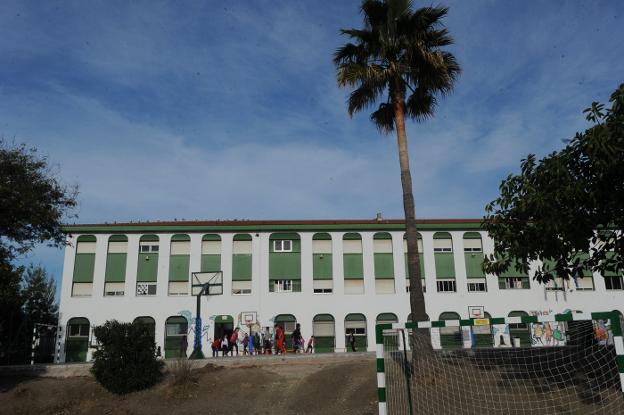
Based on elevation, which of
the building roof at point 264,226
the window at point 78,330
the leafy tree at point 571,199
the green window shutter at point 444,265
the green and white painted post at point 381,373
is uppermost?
the building roof at point 264,226

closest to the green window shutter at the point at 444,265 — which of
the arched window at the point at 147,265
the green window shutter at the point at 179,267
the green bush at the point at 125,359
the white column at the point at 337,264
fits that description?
the white column at the point at 337,264

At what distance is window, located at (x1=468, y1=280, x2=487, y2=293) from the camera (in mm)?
37031

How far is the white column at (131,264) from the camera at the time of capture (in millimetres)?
36125

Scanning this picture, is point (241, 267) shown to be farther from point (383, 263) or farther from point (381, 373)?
point (381, 373)

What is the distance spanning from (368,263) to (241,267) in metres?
8.62

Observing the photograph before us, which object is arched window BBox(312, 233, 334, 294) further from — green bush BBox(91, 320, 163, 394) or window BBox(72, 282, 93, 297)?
green bush BBox(91, 320, 163, 394)

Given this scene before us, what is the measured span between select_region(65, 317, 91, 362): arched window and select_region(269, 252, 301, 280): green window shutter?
12.5 meters

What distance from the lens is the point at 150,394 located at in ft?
58.0

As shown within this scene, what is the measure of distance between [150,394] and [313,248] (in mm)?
20748

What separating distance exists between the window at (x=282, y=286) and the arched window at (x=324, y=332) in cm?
260

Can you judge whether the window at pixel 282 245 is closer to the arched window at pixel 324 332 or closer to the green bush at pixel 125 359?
the arched window at pixel 324 332

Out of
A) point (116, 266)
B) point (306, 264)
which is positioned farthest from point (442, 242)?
point (116, 266)

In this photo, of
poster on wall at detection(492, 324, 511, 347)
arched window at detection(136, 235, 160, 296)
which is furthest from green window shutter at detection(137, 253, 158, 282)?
poster on wall at detection(492, 324, 511, 347)

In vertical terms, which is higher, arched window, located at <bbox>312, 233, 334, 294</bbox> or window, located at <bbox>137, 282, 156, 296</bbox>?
arched window, located at <bbox>312, 233, 334, 294</bbox>
